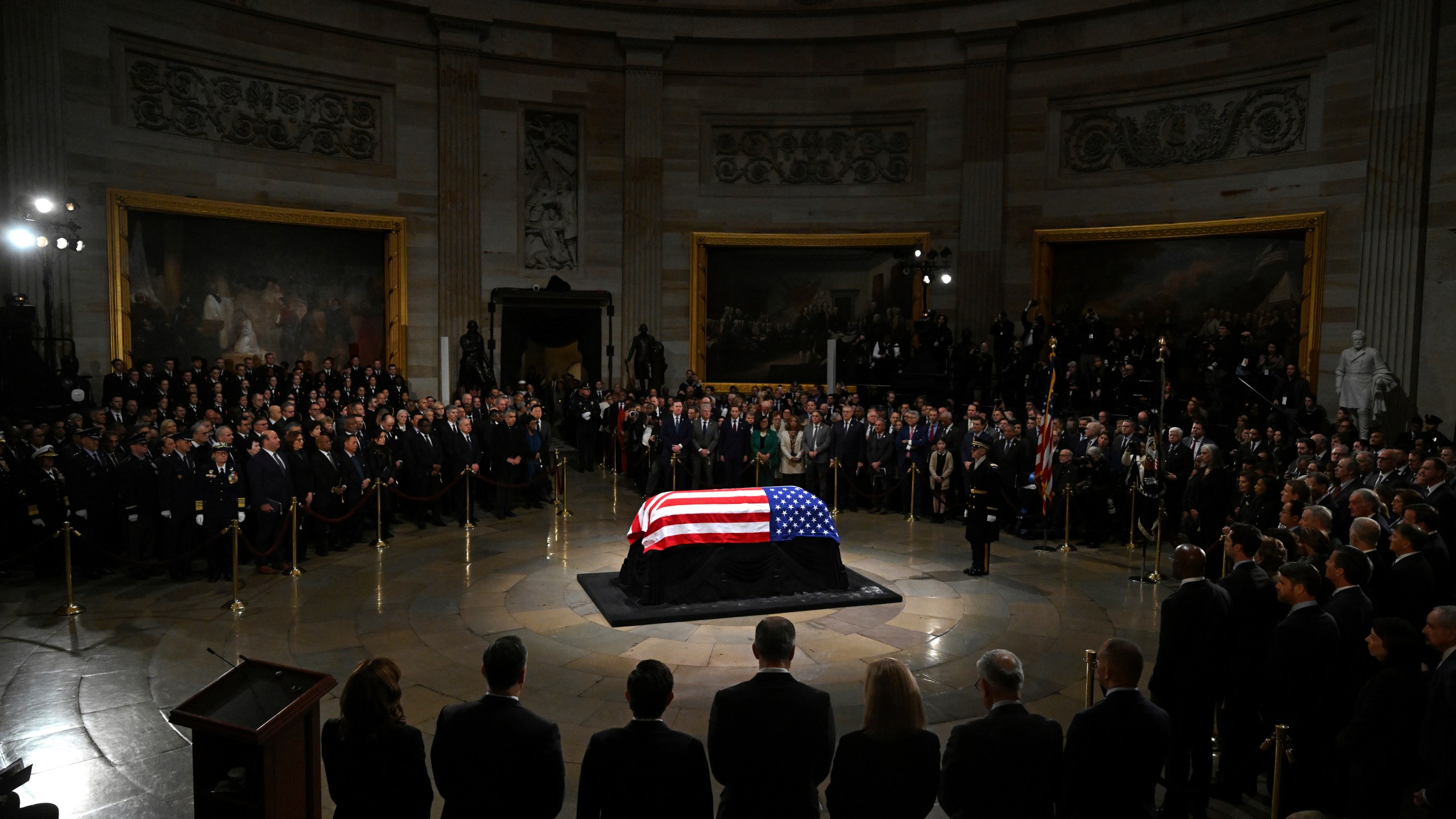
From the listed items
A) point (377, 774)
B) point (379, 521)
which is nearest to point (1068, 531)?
point (379, 521)

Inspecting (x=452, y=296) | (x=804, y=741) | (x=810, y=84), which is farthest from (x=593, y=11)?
(x=804, y=741)

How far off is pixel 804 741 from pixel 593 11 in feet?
74.3

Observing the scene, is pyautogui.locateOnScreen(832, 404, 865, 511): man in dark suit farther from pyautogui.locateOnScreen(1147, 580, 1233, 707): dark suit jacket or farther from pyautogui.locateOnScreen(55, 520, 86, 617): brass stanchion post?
pyautogui.locateOnScreen(55, 520, 86, 617): brass stanchion post

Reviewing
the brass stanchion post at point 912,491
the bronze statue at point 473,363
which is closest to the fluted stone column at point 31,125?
the bronze statue at point 473,363

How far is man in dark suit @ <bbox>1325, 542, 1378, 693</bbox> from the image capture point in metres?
5.56

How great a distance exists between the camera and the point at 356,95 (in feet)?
71.4

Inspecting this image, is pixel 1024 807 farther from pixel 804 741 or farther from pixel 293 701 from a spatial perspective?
pixel 293 701

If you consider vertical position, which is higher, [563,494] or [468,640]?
[563,494]

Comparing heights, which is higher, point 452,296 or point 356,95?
point 356,95

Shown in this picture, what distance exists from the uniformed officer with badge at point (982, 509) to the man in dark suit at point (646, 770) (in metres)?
8.07

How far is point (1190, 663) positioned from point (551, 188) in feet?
67.9

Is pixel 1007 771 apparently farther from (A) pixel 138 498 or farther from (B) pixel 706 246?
(B) pixel 706 246

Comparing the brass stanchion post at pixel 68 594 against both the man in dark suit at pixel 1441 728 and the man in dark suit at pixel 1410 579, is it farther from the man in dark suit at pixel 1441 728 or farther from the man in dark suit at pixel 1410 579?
the man in dark suit at pixel 1410 579

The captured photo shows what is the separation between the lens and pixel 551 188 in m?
23.8
